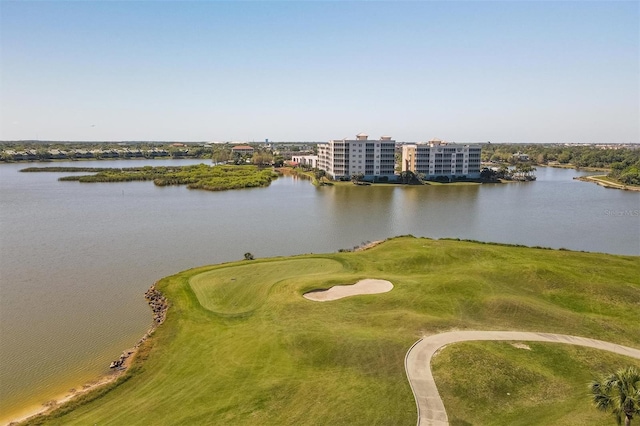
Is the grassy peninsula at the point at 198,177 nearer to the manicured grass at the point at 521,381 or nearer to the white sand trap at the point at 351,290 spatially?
the white sand trap at the point at 351,290

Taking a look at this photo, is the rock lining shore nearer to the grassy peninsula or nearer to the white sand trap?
the white sand trap

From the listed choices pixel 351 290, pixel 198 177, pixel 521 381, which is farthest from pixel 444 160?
pixel 521 381

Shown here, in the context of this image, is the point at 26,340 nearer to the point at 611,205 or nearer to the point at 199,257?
the point at 199,257

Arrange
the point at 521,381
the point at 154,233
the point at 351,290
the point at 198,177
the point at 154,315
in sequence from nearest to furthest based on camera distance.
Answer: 1. the point at 521,381
2. the point at 154,315
3. the point at 351,290
4. the point at 154,233
5. the point at 198,177

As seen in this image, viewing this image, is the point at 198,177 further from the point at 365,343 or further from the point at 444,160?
the point at 365,343

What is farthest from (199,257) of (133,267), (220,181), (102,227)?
(220,181)

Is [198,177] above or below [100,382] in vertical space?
above

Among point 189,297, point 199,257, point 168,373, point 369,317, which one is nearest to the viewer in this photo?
point 168,373
